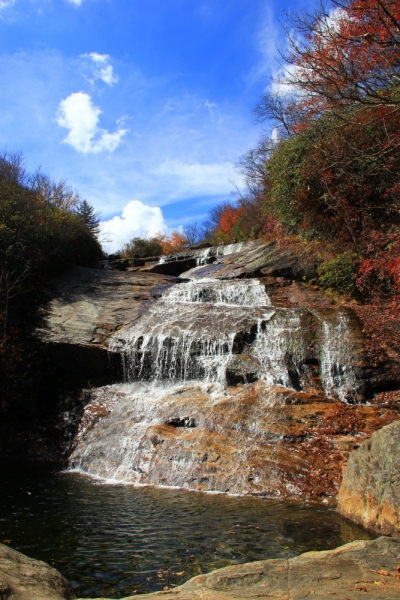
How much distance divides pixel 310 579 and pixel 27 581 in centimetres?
231

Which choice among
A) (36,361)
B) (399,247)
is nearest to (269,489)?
(36,361)

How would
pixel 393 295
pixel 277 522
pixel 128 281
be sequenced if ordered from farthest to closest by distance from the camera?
pixel 128 281
pixel 393 295
pixel 277 522

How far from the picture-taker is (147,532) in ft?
19.0

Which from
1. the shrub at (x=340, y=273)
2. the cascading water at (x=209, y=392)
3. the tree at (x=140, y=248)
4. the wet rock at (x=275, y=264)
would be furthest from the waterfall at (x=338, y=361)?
the tree at (x=140, y=248)

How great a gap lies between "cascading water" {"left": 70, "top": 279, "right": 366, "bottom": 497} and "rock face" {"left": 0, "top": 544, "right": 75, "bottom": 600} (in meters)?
4.63

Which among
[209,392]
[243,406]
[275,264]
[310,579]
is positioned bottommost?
[310,579]

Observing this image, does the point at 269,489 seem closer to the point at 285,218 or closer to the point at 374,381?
the point at 374,381

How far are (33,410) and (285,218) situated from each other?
13485 mm

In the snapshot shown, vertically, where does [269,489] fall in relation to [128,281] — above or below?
below

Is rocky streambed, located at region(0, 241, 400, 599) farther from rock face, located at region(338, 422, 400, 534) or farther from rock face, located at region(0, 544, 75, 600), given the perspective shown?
rock face, located at region(0, 544, 75, 600)

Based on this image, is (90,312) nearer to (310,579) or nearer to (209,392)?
(209,392)

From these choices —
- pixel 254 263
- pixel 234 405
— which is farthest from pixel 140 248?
pixel 234 405

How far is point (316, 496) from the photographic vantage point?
7148 millimetres

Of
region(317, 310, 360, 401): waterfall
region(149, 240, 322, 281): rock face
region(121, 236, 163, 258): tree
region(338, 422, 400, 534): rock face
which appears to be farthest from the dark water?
region(121, 236, 163, 258): tree
